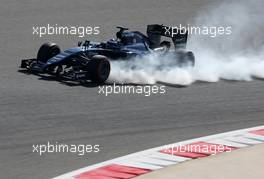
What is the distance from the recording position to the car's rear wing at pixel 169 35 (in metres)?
23.5

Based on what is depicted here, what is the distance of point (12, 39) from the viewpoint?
26.6m

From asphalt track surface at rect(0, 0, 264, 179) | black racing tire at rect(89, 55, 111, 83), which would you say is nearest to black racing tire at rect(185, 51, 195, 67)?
asphalt track surface at rect(0, 0, 264, 179)

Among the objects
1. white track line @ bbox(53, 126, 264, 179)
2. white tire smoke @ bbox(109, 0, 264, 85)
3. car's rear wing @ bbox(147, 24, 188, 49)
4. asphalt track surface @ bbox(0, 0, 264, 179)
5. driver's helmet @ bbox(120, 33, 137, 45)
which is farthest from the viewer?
car's rear wing @ bbox(147, 24, 188, 49)

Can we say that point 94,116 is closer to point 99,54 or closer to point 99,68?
point 99,68

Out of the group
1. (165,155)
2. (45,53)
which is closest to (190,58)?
(45,53)

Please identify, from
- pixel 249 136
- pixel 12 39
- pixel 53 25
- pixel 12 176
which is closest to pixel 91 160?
pixel 12 176

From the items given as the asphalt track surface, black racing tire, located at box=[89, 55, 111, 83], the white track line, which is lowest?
the white track line

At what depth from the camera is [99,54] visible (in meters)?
22.5

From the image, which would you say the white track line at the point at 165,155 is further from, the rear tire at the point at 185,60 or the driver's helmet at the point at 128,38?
the driver's helmet at the point at 128,38

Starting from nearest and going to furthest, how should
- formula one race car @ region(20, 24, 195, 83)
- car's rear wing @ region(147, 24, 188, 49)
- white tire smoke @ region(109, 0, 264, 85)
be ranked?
1. formula one race car @ region(20, 24, 195, 83)
2. white tire smoke @ region(109, 0, 264, 85)
3. car's rear wing @ region(147, 24, 188, 49)

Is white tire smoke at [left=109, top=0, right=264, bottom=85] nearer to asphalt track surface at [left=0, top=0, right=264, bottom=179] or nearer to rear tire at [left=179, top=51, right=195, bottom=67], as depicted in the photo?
rear tire at [left=179, top=51, right=195, bottom=67]

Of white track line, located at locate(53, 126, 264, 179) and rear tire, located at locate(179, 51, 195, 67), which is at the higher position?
rear tire, located at locate(179, 51, 195, 67)

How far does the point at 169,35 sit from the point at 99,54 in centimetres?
218

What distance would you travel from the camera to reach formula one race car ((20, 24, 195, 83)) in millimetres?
21250
